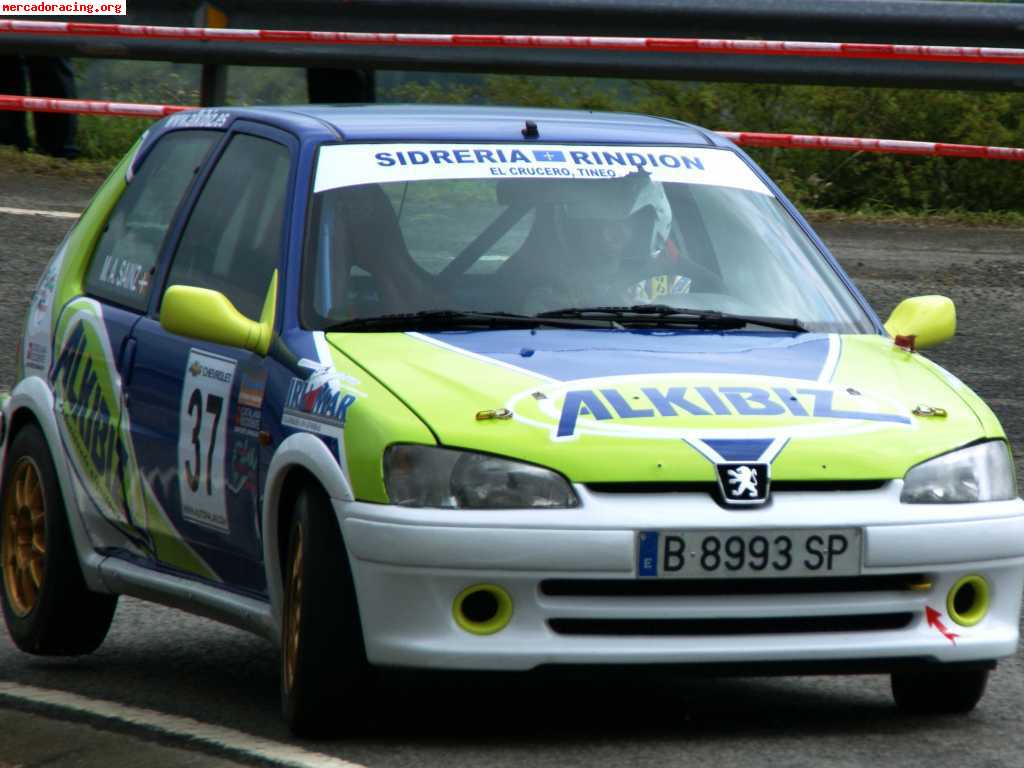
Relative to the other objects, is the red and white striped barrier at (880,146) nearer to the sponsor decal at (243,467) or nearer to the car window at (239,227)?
the car window at (239,227)

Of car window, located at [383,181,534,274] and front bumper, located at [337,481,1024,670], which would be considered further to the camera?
car window, located at [383,181,534,274]

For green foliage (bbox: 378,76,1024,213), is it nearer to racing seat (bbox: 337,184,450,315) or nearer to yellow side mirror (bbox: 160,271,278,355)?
racing seat (bbox: 337,184,450,315)

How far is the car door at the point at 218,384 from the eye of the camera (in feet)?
20.1

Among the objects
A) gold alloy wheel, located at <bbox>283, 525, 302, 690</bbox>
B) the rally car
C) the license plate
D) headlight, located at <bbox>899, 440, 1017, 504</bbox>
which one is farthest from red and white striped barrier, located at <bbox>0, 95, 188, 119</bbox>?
the license plate

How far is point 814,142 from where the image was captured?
1603cm

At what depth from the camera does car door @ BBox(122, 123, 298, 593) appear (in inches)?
241

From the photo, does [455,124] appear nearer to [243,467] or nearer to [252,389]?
[252,389]

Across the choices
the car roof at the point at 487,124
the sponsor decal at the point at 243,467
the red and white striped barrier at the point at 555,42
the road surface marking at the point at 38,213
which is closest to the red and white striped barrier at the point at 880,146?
the red and white striped barrier at the point at 555,42

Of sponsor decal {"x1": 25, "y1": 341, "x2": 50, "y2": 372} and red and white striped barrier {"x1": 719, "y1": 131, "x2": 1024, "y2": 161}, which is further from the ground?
sponsor decal {"x1": 25, "y1": 341, "x2": 50, "y2": 372}

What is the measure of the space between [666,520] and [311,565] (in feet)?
2.64

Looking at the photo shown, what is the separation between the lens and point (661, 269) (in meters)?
6.59

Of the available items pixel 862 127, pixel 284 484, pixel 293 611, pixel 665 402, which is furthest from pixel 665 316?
pixel 862 127

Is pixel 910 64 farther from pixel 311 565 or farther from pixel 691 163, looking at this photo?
pixel 311 565

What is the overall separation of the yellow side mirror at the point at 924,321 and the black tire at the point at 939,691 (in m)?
0.95
